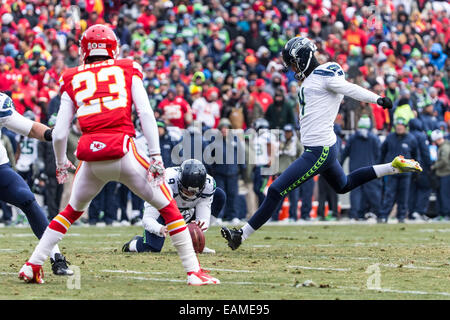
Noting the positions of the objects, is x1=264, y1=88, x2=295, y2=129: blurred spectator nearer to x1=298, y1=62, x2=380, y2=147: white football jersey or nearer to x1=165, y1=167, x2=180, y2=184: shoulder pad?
x1=298, y1=62, x2=380, y2=147: white football jersey

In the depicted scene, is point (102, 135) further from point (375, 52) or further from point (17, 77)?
point (375, 52)

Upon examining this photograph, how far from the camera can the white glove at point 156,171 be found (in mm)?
7254

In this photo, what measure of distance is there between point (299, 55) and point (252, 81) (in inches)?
424

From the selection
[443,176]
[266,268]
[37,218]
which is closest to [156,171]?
[37,218]

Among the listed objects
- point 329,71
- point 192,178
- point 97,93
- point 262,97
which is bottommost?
point 192,178

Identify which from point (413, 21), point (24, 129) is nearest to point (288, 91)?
point (413, 21)

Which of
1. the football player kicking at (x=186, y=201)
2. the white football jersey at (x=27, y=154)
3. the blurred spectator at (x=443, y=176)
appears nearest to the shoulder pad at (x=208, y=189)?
the football player kicking at (x=186, y=201)

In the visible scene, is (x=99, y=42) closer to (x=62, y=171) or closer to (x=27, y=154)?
(x=62, y=171)

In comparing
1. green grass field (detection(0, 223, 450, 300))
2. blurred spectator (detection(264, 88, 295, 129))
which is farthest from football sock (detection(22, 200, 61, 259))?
blurred spectator (detection(264, 88, 295, 129))

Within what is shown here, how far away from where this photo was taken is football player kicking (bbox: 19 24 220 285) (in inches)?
288

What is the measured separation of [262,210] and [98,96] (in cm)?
350

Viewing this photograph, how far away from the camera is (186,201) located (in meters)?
10.5
